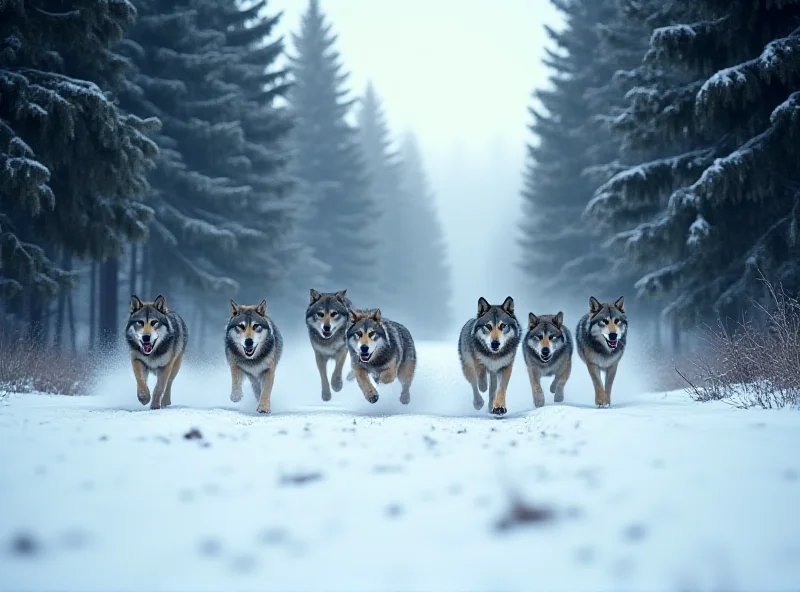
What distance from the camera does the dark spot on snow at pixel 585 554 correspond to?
3.02 meters

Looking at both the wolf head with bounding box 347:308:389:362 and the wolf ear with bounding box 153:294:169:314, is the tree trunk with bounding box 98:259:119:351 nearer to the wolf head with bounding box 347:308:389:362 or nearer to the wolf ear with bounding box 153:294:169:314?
the wolf ear with bounding box 153:294:169:314

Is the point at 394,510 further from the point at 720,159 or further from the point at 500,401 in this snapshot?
the point at 720,159

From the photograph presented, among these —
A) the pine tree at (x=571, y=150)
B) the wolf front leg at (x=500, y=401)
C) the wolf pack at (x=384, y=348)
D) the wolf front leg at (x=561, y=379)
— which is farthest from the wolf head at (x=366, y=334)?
the pine tree at (x=571, y=150)

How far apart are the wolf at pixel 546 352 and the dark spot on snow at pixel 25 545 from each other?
653 cm

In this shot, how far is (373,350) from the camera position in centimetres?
887

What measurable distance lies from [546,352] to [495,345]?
72 cm

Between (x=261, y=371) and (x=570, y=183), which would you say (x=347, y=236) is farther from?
(x=261, y=371)

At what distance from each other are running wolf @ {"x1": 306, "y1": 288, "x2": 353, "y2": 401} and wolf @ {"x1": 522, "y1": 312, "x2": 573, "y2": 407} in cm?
289

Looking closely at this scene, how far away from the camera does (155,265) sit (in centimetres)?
2095

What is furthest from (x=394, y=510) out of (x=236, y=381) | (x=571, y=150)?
(x=571, y=150)

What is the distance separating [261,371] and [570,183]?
23216 millimetres

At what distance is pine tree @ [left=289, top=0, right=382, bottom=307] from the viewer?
116ft

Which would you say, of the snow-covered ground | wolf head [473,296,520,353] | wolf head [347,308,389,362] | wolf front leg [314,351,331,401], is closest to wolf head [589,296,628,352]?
wolf head [473,296,520,353]

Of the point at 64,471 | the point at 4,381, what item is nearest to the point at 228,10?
the point at 4,381
